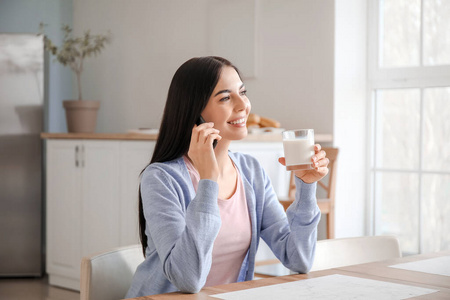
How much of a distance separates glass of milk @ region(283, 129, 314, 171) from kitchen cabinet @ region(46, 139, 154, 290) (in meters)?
2.25

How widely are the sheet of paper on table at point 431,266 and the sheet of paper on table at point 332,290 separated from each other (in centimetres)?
18

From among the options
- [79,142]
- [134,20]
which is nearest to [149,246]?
[79,142]

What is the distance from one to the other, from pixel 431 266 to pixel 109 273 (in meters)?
0.69

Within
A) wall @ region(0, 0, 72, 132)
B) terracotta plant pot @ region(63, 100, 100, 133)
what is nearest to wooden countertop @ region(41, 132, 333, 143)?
terracotta plant pot @ region(63, 100, 100, 133)

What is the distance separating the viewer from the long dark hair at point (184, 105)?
5.01ft

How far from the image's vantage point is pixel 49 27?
518 centimetres

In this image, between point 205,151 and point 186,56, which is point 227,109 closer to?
point 205,151

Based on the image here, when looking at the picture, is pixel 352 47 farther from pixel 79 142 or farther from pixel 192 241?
pixel 192 241

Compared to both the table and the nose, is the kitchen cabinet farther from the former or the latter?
the table

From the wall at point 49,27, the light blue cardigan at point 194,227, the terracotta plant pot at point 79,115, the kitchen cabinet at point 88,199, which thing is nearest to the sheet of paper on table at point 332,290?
the light blue cardigan at point 194,227

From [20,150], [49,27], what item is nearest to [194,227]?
[20,150]

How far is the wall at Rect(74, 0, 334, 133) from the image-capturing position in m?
3.96

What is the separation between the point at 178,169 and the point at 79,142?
8.50 feet

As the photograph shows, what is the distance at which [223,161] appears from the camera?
1.61 m
